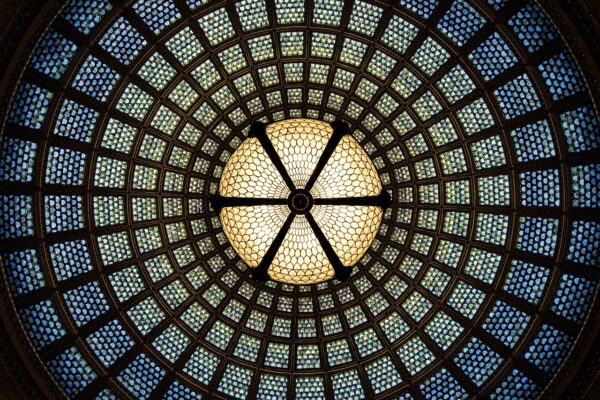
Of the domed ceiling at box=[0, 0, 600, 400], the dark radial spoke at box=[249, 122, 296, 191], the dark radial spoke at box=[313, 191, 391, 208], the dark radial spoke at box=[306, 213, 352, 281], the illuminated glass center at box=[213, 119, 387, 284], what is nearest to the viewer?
the dark radial spoke at box=[306, 213, 352, 281]

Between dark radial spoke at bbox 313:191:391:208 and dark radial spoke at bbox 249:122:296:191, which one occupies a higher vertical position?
dark radial spoke at bbox 249:122:296:191

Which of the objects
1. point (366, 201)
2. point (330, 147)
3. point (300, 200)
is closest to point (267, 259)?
point (300, 200)

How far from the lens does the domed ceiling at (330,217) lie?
16.6 metres

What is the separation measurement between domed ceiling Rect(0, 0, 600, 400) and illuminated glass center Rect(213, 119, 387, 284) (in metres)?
3.88

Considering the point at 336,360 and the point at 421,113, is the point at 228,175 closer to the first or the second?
the point at 421,113

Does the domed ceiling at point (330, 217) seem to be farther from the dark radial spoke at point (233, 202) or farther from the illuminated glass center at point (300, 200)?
the dark radial spoke at point (233, 202)

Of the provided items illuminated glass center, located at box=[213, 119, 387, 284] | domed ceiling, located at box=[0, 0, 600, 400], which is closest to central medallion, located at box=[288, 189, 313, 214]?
illuminated glass center, located at box=[213, 119, 387, 284]

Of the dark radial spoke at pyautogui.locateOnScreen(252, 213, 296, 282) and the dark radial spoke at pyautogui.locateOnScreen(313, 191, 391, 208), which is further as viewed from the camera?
the dark radial spoke at pyautogui.locateOnScreen(313, 191, 391, 208)

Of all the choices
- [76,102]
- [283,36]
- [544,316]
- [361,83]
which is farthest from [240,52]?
[544,316]

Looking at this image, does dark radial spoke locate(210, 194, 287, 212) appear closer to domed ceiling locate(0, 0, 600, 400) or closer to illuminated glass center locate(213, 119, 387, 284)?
illuminated glass center locate(213, 119, 387, 284)

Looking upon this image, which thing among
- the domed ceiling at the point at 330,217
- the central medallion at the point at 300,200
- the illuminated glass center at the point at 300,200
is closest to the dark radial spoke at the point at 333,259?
the illuminated glass center at the point at 300,200

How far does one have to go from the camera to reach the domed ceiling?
1658 cm

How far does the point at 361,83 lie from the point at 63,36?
9277 mm

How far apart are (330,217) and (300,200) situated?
1.16 m
